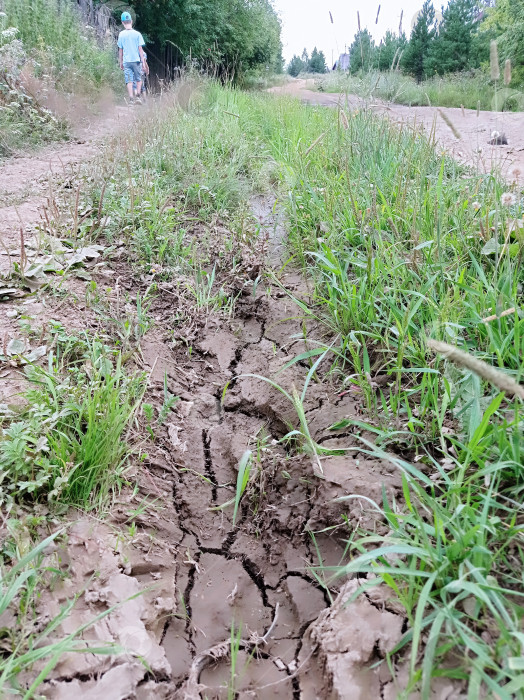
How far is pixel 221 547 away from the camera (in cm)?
159

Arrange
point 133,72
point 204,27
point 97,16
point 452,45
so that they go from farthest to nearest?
point 452,45 → point 204,27 → point 97,16 → point 133,72

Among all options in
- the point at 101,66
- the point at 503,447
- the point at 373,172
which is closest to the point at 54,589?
the point at 503,447

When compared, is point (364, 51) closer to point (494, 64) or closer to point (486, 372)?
point (494, 64)

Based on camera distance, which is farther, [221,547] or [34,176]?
[34,176]

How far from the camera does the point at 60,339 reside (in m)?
1.94

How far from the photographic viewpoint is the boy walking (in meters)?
8.06

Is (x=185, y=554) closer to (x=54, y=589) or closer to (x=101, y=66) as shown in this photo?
(x=54, y=589)

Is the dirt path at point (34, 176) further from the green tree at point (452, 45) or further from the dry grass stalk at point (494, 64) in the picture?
the green tree at point (452, 45)

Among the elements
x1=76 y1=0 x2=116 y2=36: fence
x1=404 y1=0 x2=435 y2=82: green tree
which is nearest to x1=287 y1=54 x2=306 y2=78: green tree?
x1=404 y1=0 x2=435 y2=82: green tree

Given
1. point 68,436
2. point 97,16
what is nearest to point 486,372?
point 68,436

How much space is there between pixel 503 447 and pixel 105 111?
8.07m

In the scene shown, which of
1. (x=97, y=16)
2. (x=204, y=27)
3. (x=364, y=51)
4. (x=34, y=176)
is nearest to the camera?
Result: (x=364, y=51)

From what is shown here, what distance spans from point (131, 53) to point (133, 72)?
42 cm

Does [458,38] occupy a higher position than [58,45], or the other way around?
[458,38]
